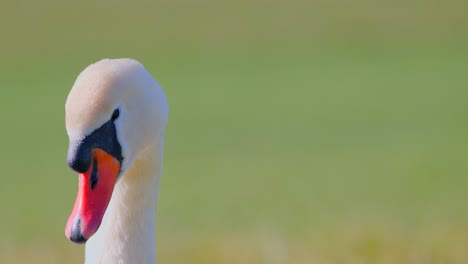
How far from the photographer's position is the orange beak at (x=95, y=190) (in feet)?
14.3

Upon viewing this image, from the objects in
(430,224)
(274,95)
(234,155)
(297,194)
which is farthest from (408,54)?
(430,224)

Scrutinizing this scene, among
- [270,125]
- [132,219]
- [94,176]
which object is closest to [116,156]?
[94,176]

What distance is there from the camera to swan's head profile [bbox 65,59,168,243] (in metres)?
4.30

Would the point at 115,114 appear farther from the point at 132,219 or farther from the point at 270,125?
the point at 270,125

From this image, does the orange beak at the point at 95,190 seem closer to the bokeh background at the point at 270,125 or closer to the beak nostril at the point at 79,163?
the beak nostril at the point at 79,163

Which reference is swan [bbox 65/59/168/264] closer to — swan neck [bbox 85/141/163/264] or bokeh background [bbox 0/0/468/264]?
swan neck [bbox 85/141/163/264]

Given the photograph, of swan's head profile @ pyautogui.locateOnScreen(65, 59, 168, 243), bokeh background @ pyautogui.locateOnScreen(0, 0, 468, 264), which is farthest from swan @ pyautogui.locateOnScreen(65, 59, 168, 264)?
bokeh background @ pyautogui.locateOnScreen(0, 0, 468, 264)

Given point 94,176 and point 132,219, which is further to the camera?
point 132,219

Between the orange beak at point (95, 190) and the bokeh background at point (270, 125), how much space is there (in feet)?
9.33

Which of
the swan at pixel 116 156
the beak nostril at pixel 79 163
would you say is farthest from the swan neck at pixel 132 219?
the beak nostril at pixel 79 163

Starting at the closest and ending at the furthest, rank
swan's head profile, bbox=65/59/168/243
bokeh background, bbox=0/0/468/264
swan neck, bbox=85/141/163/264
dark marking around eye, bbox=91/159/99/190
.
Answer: swan's head profile, bbox=65/59/168/243 < dark marking around eye, bbox=91/159/99/190 < swan neck, bbox=85/141/163/264 < bokeh background, bbox=0/0/468/264

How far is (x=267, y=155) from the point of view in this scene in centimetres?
1869

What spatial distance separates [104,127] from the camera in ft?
14.3

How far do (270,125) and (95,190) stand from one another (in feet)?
60.7
